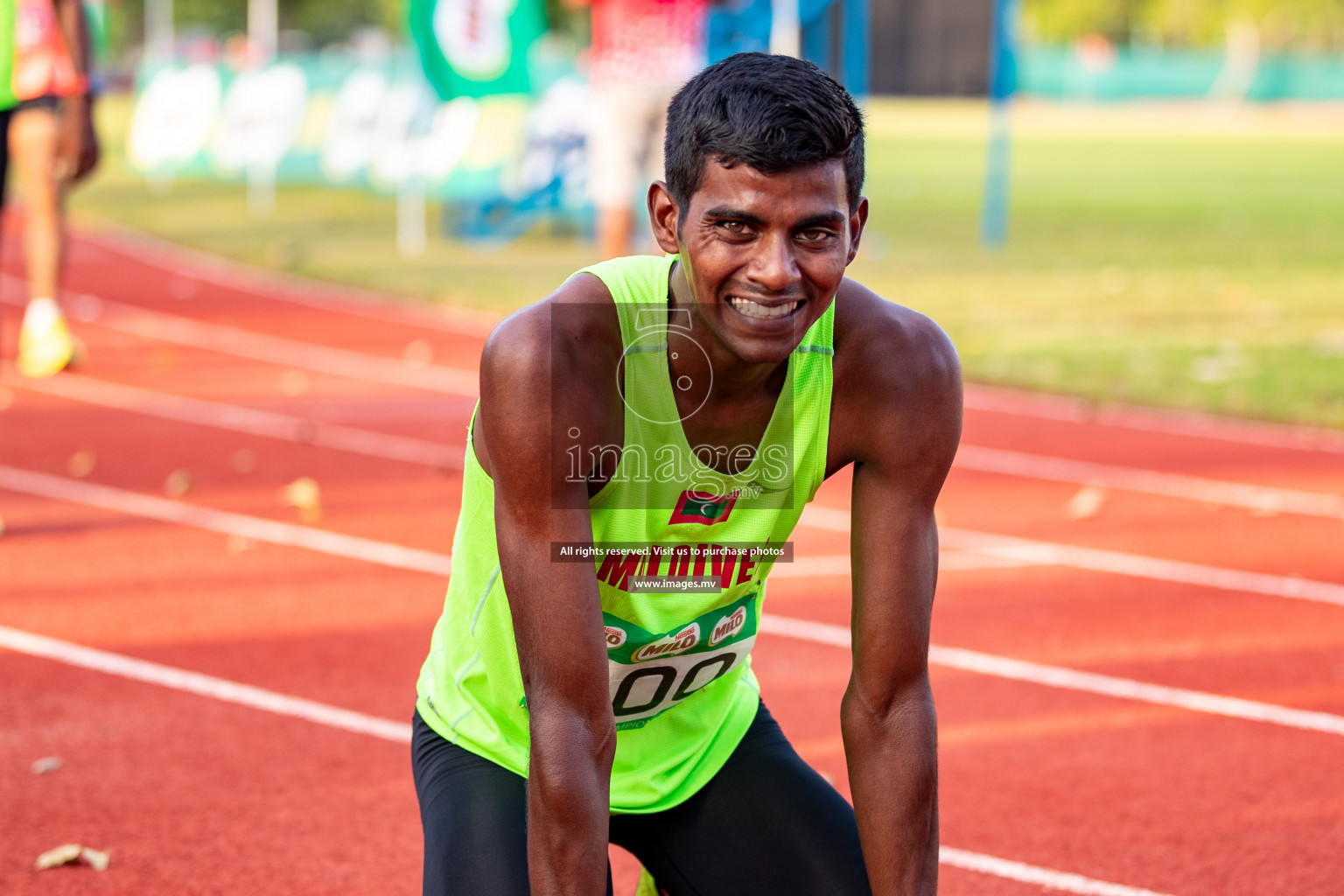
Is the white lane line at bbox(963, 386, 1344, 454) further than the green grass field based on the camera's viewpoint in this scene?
No

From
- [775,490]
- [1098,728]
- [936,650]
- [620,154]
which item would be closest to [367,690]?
[936,650]

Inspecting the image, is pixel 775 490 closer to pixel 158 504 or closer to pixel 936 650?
pixel 936 650

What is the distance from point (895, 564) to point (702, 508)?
0.93ft

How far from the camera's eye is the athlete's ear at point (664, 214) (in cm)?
198

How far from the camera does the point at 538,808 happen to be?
195 centimetres

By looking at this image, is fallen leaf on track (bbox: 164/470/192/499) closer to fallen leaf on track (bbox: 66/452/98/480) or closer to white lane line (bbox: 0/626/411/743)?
fallen leaf on track (bbox: 66/452/98/480)

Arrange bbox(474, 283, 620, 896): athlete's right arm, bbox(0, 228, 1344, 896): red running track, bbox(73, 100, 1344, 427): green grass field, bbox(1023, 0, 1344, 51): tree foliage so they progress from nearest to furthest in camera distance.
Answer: bbox(474, 283, 620, 896): athlete's right arm → bbox(0, 228, 1344, 896): red running track → bbox(73, 100, 1344, 427): green grass field → bbox(1023, 0, 1344, 51): tree foliage

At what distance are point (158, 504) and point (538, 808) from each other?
4141 millimetres

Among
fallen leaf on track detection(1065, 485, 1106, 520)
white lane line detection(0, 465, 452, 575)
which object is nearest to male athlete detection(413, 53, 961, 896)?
white lane line detection(0, 465, 452, 575)

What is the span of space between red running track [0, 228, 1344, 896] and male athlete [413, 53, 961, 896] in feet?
2.84

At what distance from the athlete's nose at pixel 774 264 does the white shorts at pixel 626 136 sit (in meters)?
8.05

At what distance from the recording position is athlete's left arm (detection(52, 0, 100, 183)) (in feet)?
22.4

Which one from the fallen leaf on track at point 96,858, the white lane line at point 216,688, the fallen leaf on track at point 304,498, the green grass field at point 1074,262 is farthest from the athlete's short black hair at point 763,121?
the green grass field at point 1074,262

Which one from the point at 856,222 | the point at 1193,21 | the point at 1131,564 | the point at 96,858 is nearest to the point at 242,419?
the point at 1131,564
